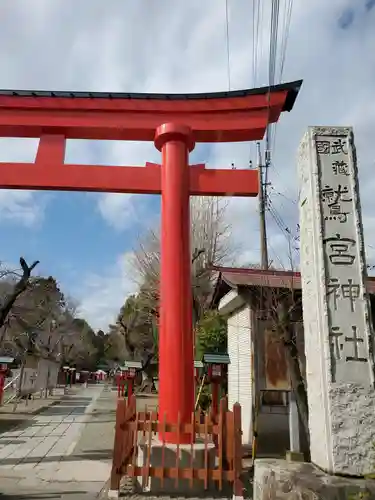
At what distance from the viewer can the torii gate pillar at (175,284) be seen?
22.1 ft

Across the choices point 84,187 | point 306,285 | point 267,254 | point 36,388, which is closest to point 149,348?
point 36,388

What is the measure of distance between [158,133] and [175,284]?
2.91 m

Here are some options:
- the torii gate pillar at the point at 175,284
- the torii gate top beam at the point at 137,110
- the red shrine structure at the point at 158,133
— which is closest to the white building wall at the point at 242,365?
the torii gate pillar at the point at 175,284

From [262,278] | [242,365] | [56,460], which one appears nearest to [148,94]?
[262,278]

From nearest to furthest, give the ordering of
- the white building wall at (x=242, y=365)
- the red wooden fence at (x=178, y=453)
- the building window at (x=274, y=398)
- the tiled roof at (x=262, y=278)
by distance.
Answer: the red wooden fence at (x=178, y=453) < the tiled roof at (x=262, y=278) < the building window at (x=274, y=398) < the white building wall at (x=242, y=365)

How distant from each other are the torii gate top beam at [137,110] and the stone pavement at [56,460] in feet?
19.9

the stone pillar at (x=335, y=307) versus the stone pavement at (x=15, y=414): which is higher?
the stone pillar at (x=335, y=307)

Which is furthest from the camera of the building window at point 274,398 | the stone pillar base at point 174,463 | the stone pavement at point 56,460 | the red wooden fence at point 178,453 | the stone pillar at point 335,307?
the building window at point 274,398

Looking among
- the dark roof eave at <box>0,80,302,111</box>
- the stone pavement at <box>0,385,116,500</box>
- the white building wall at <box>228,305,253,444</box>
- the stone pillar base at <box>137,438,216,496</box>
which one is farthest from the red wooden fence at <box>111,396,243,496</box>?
the dark roof eave at <box>0,80,302,111</box>

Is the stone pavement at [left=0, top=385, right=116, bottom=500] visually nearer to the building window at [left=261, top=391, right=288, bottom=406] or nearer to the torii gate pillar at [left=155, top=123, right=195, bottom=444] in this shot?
the torii gate pillar at [left=155, top=123, right=195, bottom=444]

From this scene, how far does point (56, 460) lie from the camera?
27.7 feet

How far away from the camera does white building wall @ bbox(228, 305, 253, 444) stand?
33.4 ft

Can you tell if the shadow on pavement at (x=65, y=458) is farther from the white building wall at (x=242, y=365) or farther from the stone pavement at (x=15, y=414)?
the stone pavement at (x=15, y=414)

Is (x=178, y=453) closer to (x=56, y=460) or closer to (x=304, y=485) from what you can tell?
(x=304, y=485)
